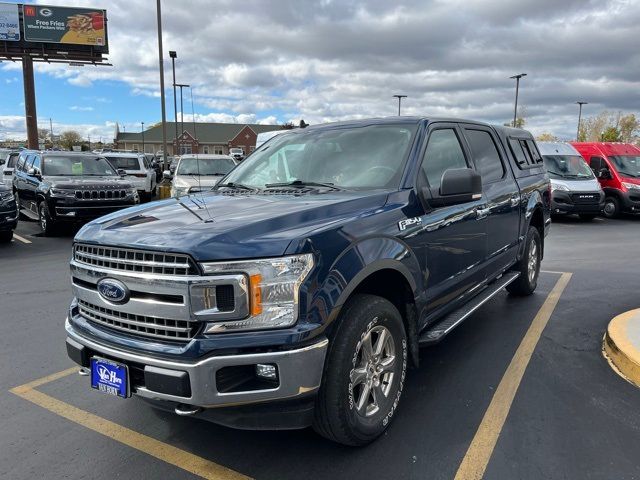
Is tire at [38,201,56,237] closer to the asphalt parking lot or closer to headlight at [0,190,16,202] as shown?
headlight at [0,190,16,202]

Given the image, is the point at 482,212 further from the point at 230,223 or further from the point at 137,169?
the point at 137,169

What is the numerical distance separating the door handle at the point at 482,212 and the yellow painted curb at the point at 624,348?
1511mm

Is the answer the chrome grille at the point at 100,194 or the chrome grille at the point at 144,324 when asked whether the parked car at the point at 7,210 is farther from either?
the chrome grille at the point at 144,324

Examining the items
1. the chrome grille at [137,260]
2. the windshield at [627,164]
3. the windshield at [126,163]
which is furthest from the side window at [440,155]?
the windshield at [126,163]

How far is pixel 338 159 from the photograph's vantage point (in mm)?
3912

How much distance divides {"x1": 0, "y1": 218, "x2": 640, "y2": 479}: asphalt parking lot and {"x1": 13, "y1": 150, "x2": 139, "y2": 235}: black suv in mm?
6048

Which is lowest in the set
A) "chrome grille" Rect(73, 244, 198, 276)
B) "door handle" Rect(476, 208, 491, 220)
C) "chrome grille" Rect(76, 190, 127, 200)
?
"chrome grille" Rect(76, 190, 127, 200)

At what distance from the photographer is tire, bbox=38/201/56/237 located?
11047 millimetres

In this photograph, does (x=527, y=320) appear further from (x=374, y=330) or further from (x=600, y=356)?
(x=374, y=330)

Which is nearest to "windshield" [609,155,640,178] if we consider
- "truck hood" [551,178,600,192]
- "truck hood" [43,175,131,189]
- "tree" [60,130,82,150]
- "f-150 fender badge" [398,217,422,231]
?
"truck hood" [551,178,600,192]

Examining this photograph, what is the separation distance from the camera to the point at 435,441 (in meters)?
3.07

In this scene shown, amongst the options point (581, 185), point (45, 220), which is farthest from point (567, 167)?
point (45, 220)

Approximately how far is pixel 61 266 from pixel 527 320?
276 inches

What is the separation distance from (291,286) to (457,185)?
1.53 m
